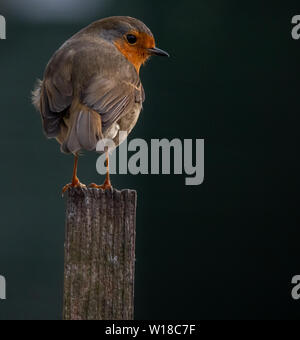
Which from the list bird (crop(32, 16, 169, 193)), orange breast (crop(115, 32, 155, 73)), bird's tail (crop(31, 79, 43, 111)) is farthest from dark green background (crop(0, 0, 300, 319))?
bird (crop(32, 16, 169, 193))

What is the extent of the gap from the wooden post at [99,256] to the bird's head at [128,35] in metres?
1.67

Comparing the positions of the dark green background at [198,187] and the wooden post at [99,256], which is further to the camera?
the dark green background at [198,187]

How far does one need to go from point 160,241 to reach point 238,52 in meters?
1.93

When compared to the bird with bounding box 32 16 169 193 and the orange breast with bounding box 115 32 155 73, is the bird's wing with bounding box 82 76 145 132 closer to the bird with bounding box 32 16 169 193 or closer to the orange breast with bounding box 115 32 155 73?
the bird with bounding box 32 16 169 193

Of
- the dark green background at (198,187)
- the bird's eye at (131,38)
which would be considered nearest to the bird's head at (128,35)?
the bird's eye at (131,38)

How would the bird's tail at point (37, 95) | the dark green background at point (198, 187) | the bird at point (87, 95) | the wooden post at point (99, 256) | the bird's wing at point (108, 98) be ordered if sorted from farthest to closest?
1. the dark green background at point (198, 187)
2. the bird's tail at point (37, 95)
3. the bird's wing at point (108, 98)
4. the bird at point (87, 95)
5. the wooden post at point (99, 256)

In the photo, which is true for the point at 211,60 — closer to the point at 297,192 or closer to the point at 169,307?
the point at 297,192


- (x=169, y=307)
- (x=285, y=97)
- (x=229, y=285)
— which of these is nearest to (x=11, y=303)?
Result: (x=169, y=307)

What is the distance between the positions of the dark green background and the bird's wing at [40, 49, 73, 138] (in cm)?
220

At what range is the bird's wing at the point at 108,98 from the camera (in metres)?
3.36

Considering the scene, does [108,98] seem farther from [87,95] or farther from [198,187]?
[198,187]

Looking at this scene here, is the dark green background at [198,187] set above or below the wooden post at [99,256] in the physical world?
above

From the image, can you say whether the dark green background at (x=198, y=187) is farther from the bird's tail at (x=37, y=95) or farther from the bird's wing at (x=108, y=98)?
the bird's wing at (x=108, y=98)

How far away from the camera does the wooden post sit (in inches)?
102
